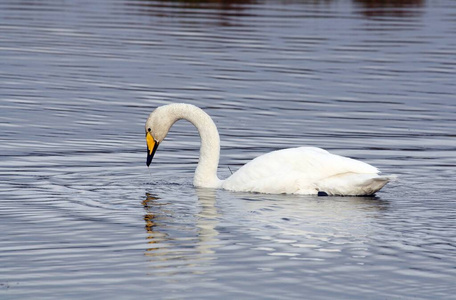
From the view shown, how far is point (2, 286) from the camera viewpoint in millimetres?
8852

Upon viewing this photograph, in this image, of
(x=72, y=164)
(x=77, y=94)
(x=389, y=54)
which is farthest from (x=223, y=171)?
(x=389, y=54)

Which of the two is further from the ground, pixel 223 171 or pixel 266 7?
pixel 266 7

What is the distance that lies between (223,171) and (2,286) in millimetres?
6742

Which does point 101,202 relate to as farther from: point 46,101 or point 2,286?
point 46,101

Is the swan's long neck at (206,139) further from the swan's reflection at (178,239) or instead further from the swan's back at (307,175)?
the swan's reflection at (178,239)

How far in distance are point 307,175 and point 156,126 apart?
7.38 ft

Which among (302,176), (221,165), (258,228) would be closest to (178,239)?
(258,228)

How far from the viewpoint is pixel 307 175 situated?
13.2 metres

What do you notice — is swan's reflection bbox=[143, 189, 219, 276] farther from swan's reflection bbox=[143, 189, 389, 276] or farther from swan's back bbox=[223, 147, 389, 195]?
swan's back bbox=[223, 147, 389, 195]

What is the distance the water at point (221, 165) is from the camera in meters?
9.32

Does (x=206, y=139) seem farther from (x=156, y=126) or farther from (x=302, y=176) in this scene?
(x=302, y=176)

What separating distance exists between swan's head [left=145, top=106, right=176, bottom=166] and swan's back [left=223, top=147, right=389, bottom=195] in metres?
1.34

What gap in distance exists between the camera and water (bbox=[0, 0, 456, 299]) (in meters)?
9.32

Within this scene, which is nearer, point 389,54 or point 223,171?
point 223,171
